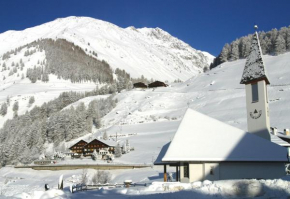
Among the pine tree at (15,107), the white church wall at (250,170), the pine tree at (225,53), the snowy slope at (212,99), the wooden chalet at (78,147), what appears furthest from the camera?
the pine tree at (225,53)

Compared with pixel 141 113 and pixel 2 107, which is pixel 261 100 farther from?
pixel 2 107

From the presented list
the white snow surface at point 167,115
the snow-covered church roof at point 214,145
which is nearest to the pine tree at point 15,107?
the white snow surface at point 167,115

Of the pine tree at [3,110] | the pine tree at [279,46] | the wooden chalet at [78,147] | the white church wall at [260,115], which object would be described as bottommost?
the wooden chalet at [78,147]

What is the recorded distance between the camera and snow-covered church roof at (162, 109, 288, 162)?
2266 cm

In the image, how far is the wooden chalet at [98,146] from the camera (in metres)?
87.2

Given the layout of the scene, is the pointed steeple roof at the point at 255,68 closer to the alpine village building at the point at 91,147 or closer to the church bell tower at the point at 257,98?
the church bell tower at the point at 257,98

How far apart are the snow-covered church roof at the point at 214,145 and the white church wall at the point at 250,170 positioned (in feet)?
1.86

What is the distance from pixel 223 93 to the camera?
121m

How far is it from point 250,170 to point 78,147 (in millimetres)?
77890

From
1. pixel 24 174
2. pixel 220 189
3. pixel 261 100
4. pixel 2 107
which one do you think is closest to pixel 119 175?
pixel 24 174

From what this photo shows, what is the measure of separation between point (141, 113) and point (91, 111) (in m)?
19.5

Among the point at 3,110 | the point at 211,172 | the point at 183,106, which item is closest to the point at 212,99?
the point at 183,106

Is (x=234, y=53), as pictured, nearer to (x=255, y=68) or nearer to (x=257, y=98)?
(x=255, y=68)

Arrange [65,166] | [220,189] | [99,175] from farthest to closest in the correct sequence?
[65,166] < [99,175] < [220,189]
